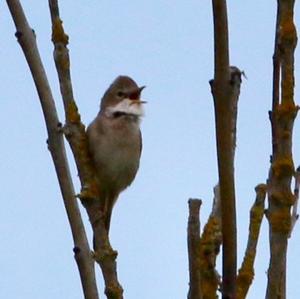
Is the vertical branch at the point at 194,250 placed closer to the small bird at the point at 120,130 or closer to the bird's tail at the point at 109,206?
the small bird at the point at 120,130

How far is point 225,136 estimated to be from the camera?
118 inches

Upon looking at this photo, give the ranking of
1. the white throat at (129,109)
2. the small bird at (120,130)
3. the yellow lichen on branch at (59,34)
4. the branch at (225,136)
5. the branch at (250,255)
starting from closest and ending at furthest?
1. the branch at (225,136)
2. the branch at (250,255)
3. the yellow lichen on branch at (59,34)
4. the small bird at (120,130)
5. the white throat at (129,109)

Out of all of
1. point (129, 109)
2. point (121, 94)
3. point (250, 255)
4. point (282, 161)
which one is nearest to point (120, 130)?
point (129, 109)

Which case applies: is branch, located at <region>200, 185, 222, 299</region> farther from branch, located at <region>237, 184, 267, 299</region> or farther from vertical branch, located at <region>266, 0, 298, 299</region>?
vertical branch, located at <region>266, 0, 298, 299</region>

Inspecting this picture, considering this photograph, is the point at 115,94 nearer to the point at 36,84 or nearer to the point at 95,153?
the point at 95,153

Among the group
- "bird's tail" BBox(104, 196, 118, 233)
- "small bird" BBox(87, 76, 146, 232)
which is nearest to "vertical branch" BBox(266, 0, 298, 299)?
"small bird" BBox(87, 76, 146, 232)

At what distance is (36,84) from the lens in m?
3.88

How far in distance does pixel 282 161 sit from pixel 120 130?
3.16 metres

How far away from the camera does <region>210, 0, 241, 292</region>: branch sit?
2934mm

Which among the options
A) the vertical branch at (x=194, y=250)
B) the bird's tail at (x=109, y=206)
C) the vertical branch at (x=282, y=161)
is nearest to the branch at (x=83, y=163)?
the vertical branch at (x=194, y=250)

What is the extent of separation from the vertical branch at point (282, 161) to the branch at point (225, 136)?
139 mm

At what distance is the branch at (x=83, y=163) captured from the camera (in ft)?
12.2

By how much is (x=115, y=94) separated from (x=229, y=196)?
324 centimetres

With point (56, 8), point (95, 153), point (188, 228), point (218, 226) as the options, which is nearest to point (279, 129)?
point (188, 228)
